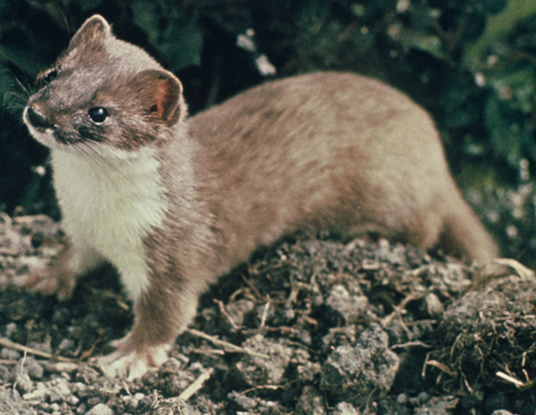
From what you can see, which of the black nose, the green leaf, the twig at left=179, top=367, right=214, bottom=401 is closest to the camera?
the black nose

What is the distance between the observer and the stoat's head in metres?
2.50

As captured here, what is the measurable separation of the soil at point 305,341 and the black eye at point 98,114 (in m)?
1.25

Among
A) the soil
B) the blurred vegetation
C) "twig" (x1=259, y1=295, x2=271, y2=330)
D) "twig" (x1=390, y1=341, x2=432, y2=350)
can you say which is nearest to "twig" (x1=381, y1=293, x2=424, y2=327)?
the soil

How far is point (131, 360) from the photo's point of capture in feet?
10.3

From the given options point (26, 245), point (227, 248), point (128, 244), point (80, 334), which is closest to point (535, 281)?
point (227, 248)

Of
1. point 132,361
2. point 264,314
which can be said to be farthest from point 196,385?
point 264,314

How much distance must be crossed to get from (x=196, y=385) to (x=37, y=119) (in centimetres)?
146

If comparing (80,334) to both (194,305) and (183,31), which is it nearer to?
(194,305)

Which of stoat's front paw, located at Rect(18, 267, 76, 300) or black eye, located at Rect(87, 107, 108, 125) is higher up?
black eye, located at Rect(87, 107, 108, 125)

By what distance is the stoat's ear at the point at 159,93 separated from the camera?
2.70 m

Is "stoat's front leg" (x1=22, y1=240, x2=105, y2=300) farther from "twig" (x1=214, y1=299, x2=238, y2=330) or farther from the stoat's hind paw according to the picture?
"twig" (x1=214, y1=299, x2=238, y2=330)

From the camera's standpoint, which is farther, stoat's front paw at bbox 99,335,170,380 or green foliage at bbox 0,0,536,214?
green foliage at bbox 0,0,536,214

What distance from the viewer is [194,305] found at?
3.33 meters

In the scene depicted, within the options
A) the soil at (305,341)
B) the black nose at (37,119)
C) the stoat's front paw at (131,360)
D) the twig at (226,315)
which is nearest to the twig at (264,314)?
the soil at (305,341)
